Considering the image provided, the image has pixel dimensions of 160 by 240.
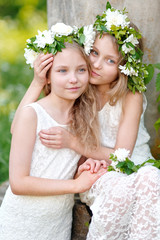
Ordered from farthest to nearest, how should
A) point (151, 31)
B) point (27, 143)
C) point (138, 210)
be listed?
point (151, 31), point (27, 143), point (138, 210)

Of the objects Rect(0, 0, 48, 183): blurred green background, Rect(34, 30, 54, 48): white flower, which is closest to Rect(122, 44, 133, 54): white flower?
Rect(34, 30, 54, 48): white flower

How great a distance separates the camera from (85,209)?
2994 millimetres

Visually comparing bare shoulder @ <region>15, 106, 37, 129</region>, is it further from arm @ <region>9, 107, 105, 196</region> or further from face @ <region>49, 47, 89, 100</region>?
face @ <region>49, 47, 89, 100</region>

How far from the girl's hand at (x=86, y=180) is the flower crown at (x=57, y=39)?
80 cm

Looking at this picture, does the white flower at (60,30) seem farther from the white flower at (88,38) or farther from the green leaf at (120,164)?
the green leaf at (120,164)

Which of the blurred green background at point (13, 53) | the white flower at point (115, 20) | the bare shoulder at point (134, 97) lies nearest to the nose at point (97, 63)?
the white flower at point (115, 20)

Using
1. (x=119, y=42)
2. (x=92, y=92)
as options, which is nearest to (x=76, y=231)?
(x=92, y=92)

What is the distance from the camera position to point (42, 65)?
8.61 ft

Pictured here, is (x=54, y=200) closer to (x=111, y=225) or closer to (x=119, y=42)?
(x=111, y=225)

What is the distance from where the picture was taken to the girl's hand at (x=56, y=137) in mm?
2557

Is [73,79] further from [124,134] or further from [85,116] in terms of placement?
[124,134]

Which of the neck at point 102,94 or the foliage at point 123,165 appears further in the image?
the neck at point 102,94

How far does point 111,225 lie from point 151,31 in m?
1.62

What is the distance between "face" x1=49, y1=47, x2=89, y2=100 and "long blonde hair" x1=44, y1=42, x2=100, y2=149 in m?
0.06
